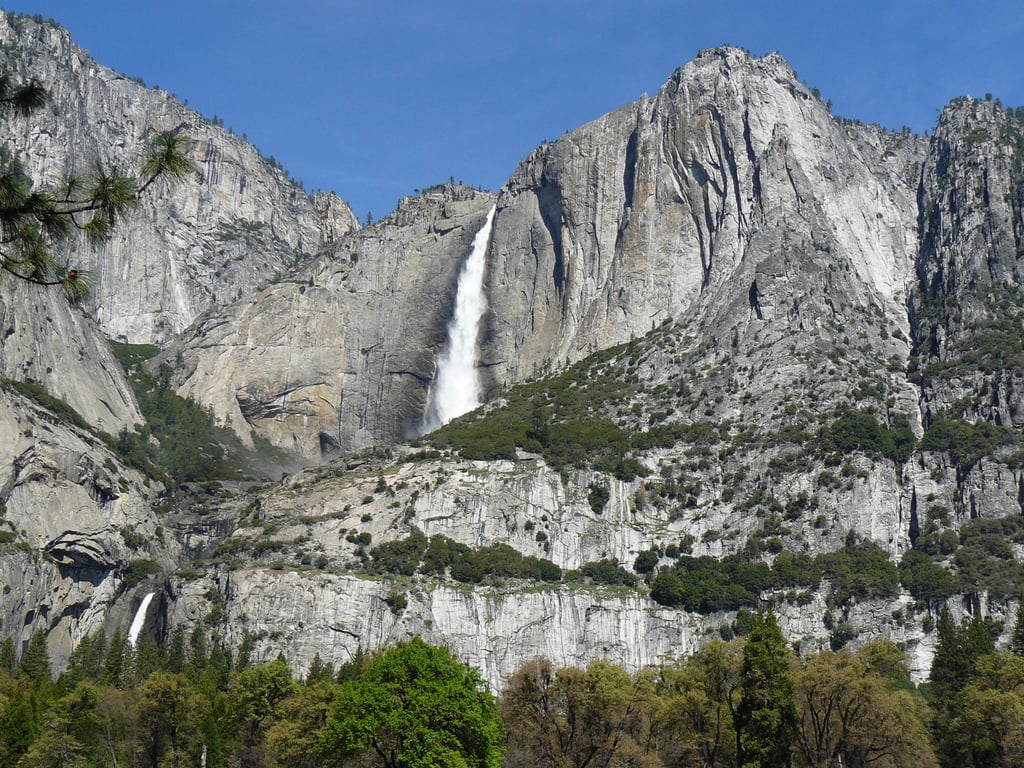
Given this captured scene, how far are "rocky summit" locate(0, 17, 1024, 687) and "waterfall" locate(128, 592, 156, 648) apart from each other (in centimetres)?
116

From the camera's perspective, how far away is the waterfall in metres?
134

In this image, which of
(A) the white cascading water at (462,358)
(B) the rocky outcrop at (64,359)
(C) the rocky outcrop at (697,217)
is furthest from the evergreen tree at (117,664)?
(C) the rocky outcrop at (697,217)

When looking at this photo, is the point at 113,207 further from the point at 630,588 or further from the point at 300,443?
the point at 300,443

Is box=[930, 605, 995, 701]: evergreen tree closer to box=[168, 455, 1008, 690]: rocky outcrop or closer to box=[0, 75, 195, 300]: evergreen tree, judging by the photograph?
box=[168, 455, 1008, 690]: rocky outcrop

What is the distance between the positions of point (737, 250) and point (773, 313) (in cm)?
1751

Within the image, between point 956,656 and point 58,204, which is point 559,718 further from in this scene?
point 58,204

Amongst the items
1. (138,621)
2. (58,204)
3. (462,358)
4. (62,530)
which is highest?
(462,358)

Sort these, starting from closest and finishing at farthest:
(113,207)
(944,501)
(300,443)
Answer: (113,207)
(944,501)
(300,443)

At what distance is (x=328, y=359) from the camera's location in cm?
19312

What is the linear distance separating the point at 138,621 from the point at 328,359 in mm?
64298

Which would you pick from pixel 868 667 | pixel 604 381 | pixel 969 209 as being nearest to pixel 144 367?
pixel 604 381

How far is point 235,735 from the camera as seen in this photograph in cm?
8175

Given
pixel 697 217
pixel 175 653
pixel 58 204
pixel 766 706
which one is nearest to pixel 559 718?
pixel 766 706

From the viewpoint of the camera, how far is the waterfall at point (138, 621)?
133637 millimetres
